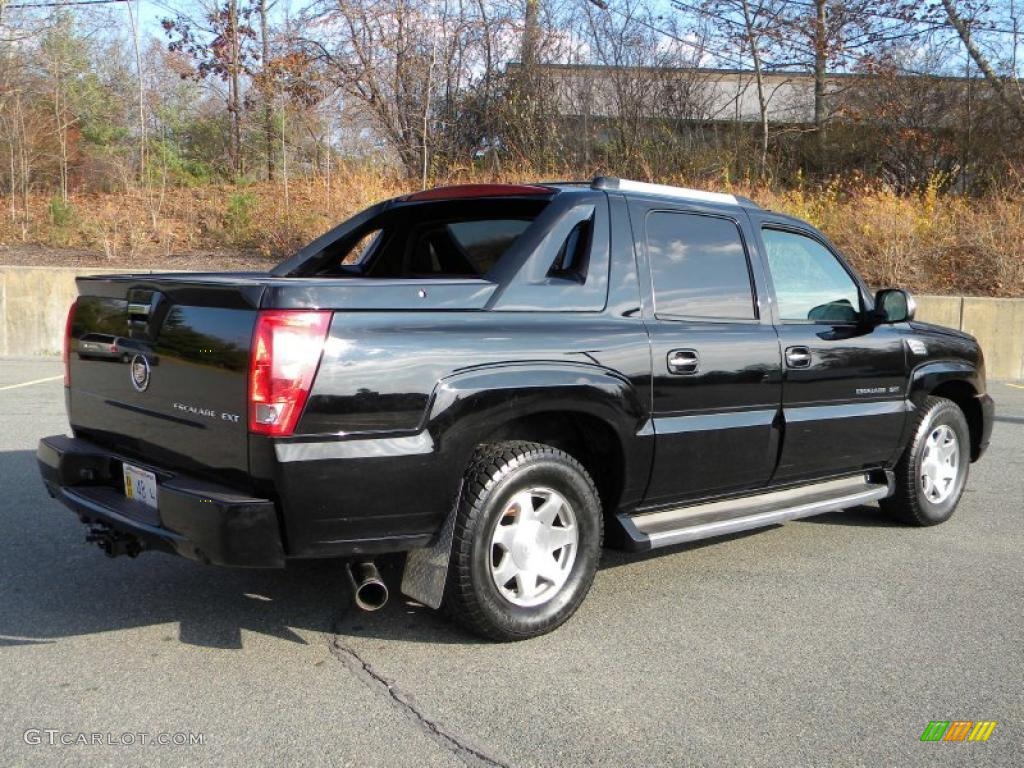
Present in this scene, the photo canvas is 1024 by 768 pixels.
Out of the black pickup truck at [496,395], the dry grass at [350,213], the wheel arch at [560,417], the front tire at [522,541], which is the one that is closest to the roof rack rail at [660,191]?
the black pickup truck at [496,395]

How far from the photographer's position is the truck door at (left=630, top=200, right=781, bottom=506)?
4.26 metres

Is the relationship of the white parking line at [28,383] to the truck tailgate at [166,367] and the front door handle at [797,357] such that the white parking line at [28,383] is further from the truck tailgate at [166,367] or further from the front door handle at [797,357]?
the front door handle at [797,357]

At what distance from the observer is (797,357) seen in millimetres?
4773

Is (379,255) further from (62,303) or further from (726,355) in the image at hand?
(62,303)

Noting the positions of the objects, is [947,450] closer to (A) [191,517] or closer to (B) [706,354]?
(B) [706,354]

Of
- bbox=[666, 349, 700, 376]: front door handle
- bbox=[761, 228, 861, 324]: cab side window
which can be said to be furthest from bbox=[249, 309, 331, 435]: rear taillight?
bbox=[761, 228, 861, 324]: cab side window

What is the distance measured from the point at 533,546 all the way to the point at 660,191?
1844 millimetres

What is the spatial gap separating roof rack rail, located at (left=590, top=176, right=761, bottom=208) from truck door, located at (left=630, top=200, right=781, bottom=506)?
0.23 feet

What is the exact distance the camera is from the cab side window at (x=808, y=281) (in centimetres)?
496

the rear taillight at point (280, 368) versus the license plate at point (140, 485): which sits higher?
the rear taillight at point (280, 368)

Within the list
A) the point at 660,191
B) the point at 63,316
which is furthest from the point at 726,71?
the point at 660,191

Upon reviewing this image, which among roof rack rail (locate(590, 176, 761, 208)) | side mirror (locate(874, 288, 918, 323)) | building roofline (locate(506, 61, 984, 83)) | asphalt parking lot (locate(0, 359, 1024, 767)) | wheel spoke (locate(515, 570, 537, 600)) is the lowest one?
asphalt parking lot (locate(0, 359, 1024, 767))

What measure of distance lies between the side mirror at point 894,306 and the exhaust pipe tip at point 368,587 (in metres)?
3.24

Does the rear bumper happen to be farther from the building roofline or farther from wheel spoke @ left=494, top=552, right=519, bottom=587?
the building roofline
